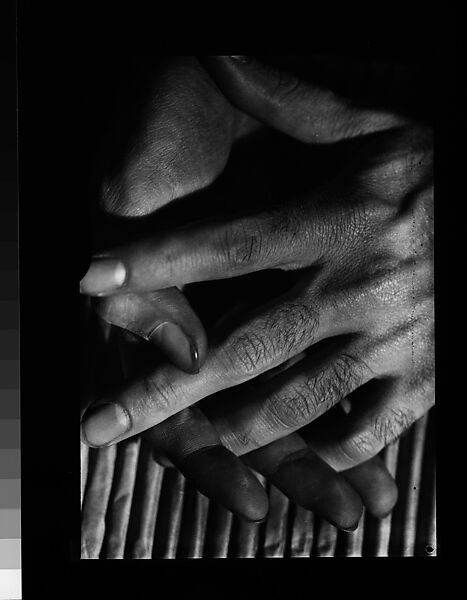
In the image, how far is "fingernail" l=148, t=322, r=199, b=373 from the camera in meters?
0.72

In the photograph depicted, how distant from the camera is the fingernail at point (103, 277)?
2.31 feet

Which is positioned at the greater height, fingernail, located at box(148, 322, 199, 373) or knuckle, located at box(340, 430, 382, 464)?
fingernail, located at box(148, 322, 199, 373)

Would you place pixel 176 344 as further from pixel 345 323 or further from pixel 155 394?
pixel 345 323

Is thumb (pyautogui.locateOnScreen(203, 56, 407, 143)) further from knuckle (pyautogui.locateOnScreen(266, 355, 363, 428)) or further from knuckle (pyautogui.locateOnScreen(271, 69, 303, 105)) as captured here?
knuckle (pyautogui.locateOnScreen(266, 355, 363, 428))

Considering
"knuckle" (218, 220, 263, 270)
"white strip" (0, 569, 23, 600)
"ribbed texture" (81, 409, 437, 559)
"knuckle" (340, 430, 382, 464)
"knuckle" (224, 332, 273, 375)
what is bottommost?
"white strip" (0, 569, 23, 600)

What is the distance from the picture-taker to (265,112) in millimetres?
748

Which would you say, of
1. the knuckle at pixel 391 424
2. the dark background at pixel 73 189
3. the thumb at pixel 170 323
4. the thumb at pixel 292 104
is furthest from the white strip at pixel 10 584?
the thumb at pixel 292 104

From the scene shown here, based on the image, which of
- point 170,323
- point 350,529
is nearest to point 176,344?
point 170,323

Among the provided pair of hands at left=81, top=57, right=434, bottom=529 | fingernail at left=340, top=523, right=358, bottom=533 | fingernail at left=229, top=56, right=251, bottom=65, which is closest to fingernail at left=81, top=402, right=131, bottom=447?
pair of hands at left=81, top=57, right=434, bottom=529

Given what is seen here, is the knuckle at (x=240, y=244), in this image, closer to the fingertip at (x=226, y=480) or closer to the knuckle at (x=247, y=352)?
the knuckle at (x=247, y=352)

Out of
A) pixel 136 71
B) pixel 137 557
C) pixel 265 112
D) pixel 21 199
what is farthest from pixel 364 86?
pixel 137 557

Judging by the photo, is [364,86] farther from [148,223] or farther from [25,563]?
[25,563]

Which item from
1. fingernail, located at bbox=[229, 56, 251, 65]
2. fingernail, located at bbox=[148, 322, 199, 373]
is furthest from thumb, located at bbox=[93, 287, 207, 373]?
fingernail, located at bbox=[229, 56, 251, 65]

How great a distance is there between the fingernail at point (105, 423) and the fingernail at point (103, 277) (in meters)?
0.10
